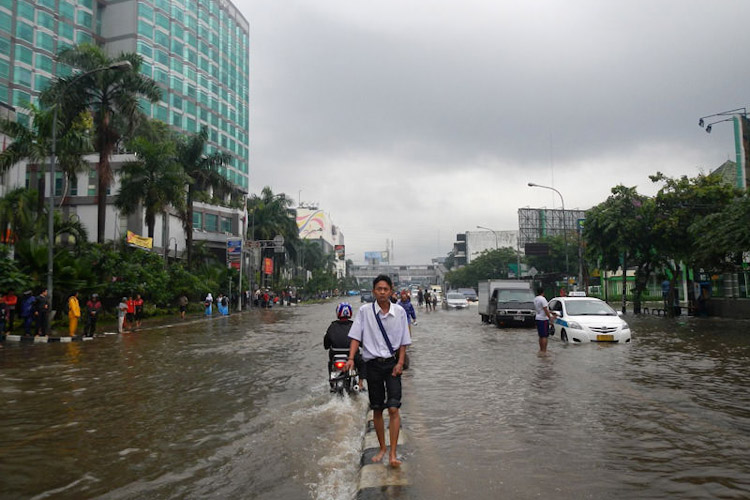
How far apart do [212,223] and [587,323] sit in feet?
188

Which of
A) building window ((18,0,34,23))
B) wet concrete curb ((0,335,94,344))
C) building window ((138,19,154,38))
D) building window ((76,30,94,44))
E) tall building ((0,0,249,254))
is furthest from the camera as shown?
building window ((138,19,154,38))

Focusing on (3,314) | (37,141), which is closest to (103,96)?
(37,141)

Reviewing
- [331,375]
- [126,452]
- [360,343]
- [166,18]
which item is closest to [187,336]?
[331,375]

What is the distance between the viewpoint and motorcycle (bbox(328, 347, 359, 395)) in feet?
27.9

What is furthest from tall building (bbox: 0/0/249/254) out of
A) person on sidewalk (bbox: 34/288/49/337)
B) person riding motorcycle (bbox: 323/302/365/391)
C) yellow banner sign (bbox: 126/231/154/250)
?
person riding motorcycle (bbox: 323/302/365/391)

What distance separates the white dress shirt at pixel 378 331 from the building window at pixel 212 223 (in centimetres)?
6403

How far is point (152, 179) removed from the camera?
36.0 metres

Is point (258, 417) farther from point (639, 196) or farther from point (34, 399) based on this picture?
point (639, 196)

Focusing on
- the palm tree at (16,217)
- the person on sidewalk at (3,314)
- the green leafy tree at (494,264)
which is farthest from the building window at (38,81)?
the green leafy tree at (494,264)

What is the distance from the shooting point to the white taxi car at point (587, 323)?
632 inches

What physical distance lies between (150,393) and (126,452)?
3689 millimetres

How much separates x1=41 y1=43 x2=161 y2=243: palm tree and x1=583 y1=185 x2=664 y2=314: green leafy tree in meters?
27.9

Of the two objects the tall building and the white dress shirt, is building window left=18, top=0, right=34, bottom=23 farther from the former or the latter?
the white dress shirt

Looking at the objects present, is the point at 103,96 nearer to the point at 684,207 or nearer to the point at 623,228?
the point at 623,228
